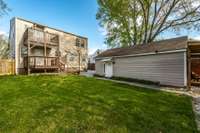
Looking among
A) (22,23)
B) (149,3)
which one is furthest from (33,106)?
(149,3)

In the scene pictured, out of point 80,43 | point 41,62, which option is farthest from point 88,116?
point 80,43

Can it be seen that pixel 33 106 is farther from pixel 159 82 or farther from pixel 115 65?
pixel 115 65

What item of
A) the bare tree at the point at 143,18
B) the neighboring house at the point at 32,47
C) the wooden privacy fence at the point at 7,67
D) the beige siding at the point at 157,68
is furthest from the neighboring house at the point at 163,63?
the wooden privacy fence at the point at 7,67

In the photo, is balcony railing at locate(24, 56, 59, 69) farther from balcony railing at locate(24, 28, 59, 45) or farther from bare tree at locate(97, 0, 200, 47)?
bare tree at locate(97, 0, 200, 47)

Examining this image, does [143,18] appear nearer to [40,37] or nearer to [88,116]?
[40,37]

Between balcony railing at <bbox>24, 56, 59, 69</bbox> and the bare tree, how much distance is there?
1153 cm

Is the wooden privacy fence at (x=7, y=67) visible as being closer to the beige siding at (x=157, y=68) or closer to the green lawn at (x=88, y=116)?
the green lawn at (x=88, y=116)

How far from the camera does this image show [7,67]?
14.4m

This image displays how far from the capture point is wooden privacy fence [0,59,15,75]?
45.8 feet

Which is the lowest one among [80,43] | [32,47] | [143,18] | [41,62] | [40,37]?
[41,62]

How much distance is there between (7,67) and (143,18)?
18189 mm

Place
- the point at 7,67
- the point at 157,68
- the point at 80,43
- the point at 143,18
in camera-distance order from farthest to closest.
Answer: the point at 80,43, the point at 143,18, the point at 7,67, the point at 157,68

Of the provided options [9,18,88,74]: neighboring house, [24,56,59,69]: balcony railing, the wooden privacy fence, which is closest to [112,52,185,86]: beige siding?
[24,56,59,69]: balcony railing

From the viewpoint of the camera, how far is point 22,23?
50.7 ft
